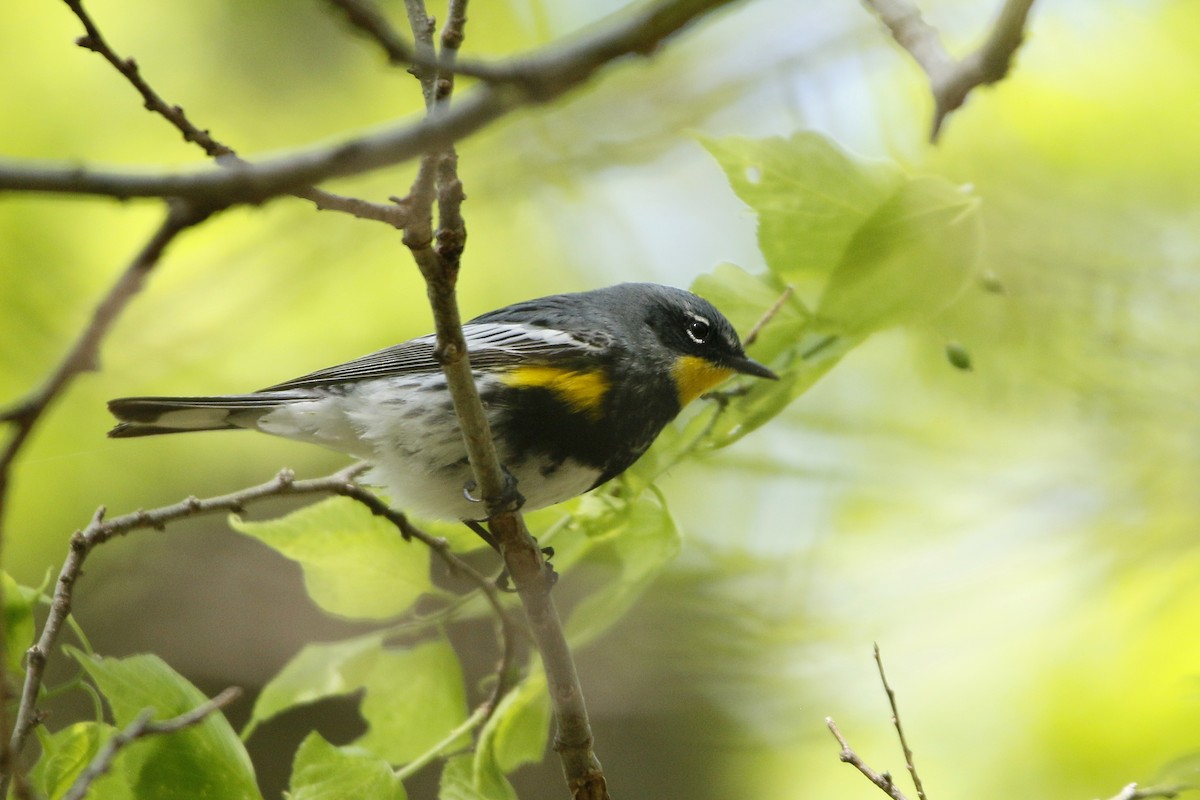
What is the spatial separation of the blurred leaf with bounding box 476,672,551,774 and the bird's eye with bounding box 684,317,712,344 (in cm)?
132

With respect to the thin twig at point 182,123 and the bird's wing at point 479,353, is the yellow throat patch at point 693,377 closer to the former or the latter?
the bird's wing at point 479,353

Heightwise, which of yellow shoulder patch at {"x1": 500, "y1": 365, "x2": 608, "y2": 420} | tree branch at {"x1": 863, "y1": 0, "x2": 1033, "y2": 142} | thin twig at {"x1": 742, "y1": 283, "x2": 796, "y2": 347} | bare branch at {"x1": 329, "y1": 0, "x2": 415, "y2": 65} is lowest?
bare branch at {"x1": 329, "y1": 0, "x2": 415, "y2": 65}

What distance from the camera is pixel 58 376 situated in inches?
42.6

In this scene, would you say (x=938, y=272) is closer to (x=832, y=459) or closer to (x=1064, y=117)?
(x=832, y=459)

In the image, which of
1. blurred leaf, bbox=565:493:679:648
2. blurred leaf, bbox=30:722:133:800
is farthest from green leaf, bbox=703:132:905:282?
blurred leaf, bbox=30:722:133:800

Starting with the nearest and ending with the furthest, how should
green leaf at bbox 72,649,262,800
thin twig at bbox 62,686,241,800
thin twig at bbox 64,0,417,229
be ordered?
1. thin twig at bbox 62,686,241,800
2. thin twig at bbox 64,0,417,229
3. green leaf at bbox 72,649,262,800

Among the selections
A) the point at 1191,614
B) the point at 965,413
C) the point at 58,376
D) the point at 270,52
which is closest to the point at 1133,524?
the point at 1191,614

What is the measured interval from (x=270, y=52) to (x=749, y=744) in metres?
4.66

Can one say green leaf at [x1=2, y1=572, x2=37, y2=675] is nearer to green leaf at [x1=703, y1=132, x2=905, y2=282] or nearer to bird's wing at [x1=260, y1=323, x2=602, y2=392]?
bird's wing at [x1=260, y1=323, x2=602, y2=392]

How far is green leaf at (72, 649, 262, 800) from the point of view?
2.07 metres

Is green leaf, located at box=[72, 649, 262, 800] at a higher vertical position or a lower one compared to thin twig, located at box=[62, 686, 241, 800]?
higher

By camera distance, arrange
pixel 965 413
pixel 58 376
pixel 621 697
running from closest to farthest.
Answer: pixel 58 376
pixel 965 413
pixel 621 697

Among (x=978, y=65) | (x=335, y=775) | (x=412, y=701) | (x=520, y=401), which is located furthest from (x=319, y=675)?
(x=978, y=65)

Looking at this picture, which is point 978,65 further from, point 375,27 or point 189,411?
point 189,411
